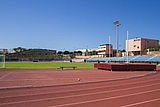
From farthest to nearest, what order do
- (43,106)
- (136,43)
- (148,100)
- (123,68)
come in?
(136,43)
(123,68)
(148,100)
(43,106)

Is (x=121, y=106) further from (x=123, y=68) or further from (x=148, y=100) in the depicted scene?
(x=123, y=68)

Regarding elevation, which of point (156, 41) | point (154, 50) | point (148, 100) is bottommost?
point (148, 100)

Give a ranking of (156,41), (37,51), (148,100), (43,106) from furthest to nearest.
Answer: (37,51), (156,41), (148,100), (43,106)

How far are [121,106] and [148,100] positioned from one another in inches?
72.7

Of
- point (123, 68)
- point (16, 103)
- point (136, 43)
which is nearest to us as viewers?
point (16, 103)

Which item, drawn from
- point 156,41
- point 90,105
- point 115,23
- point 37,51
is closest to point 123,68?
point 90,105

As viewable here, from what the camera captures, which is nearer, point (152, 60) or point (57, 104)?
Result: point (57, 104)

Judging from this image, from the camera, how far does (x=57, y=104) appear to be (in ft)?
21.2

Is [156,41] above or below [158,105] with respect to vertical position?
above

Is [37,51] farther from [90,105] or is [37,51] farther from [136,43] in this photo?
[90,105]

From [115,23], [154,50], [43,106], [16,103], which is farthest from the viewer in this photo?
[154,50]

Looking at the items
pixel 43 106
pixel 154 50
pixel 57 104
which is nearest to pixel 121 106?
pixel 57 104

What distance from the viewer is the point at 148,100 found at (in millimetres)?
7148

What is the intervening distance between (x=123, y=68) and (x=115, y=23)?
967 inches
